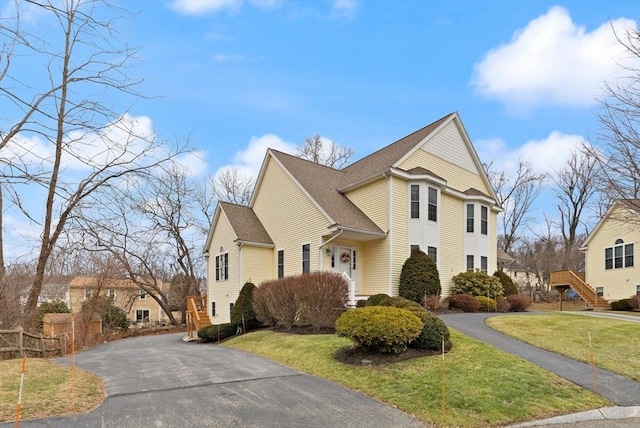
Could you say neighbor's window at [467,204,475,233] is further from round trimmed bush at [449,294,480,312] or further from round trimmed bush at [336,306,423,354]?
round trimmed bush at [336,306,423,354]

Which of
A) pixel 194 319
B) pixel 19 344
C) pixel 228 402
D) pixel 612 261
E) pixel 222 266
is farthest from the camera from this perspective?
pixel 612 261

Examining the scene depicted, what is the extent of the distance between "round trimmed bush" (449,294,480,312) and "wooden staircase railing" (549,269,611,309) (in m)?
10.7

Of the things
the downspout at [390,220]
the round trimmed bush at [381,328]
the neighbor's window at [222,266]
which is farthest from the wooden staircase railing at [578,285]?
the round trimmed bush at [381,328]

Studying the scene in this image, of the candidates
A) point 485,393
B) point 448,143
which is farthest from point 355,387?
point 448,143

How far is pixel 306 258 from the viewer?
66.9 ft

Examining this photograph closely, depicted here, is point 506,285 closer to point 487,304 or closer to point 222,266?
point 487,304

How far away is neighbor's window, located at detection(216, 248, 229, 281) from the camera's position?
2378 cm

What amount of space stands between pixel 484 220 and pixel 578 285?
323 inches

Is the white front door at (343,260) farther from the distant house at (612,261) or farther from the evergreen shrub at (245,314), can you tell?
the distant house at (612,261)

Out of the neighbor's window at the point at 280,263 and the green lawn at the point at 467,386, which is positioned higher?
the neighbor's window at the point at 280,263

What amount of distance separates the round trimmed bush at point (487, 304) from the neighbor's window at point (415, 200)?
494 cm

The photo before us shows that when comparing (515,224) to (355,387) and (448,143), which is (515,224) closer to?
(448,143)

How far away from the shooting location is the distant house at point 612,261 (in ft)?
92.5

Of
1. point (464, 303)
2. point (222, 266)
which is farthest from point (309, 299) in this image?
point (222, 266)
